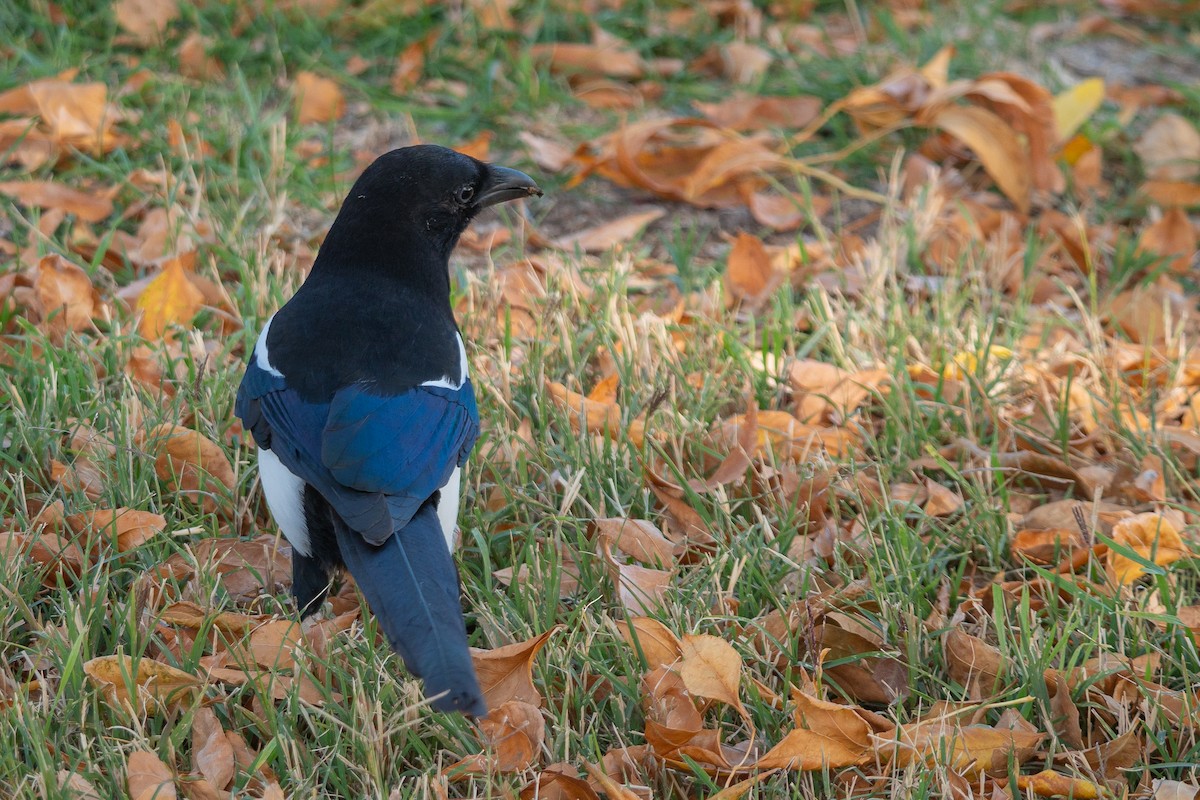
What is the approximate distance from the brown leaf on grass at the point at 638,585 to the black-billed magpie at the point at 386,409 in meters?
0.33

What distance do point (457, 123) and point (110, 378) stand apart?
1.81m

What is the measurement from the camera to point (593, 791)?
82.0 inches

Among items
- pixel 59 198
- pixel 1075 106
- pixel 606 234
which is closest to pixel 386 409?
pixel 606 234

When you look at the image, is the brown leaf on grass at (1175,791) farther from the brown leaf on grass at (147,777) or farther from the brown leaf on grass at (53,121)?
the brown leaf on grass at (53,121)

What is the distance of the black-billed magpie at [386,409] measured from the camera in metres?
2.21

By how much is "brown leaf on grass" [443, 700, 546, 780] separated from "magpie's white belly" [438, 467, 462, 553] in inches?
15.0

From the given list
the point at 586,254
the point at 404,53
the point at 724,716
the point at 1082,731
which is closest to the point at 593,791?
the point at 724,716

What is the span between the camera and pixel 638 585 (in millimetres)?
2516

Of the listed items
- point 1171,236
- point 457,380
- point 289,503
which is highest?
point 457,380

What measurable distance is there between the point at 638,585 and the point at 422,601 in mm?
500

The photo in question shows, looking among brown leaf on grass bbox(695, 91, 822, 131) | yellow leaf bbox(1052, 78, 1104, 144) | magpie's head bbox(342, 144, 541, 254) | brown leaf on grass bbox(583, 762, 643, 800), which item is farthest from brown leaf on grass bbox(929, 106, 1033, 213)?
brown leaf on grass bbox(583, 762, 643, 800)

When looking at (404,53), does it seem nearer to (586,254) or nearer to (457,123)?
(457,123)

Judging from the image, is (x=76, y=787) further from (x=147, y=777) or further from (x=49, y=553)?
(x=49, y=553)

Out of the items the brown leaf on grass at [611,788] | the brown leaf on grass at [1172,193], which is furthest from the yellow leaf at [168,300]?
the brown leaf on grass at [1172,193]
